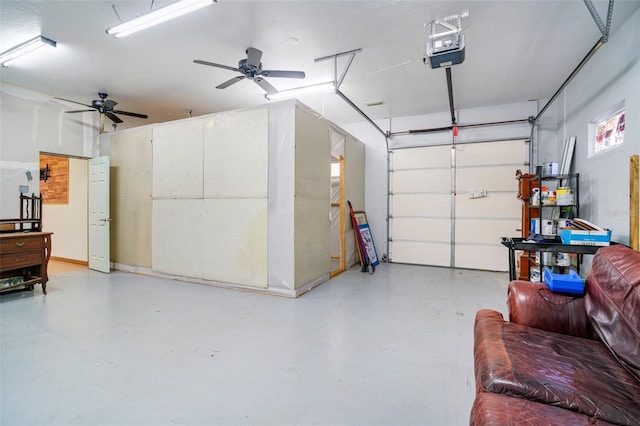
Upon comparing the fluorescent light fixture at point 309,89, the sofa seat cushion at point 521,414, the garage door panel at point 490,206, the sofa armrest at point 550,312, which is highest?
the fluorescent light fixture at point 309,89

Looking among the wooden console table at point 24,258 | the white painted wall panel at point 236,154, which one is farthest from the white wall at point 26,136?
the white painted wall panel at point 236,154

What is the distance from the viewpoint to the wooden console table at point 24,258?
357cm

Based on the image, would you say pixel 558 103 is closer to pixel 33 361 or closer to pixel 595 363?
pixel 595 363

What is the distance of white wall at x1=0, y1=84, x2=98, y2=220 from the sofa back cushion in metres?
7.46

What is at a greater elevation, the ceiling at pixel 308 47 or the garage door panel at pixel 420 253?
the ceiling at pixel 308 47

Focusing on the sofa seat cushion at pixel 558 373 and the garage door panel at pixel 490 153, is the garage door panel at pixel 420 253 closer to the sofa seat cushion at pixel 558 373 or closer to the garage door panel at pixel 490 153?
the garage door panel at pixel 490 153

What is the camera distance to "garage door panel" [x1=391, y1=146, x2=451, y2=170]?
5.83 m

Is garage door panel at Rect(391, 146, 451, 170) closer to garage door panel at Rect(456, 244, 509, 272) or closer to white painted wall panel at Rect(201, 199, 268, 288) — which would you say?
garage door panel at Rect(456, 244, 509, 272)

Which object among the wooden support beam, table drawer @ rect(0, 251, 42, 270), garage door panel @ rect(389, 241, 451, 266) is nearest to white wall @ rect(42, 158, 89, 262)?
table drawer @ rect(0, 251, 42, 270)

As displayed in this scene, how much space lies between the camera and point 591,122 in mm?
3771

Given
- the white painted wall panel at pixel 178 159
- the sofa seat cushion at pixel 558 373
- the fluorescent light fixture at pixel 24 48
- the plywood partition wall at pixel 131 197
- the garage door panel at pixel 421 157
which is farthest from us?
the garage door panel at pixel 421 157

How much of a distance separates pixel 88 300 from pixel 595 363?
499 cm

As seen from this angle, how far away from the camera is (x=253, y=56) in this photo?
135 inches

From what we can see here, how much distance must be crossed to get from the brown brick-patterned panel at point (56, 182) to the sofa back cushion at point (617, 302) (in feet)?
28.4
